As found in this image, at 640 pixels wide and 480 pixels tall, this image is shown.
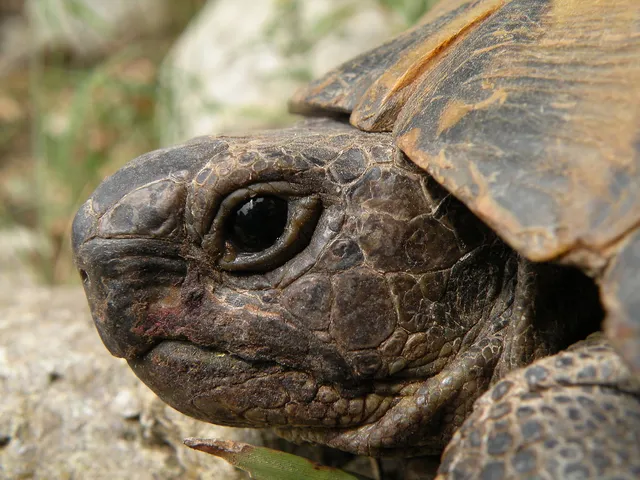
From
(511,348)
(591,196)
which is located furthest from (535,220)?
(511,348)

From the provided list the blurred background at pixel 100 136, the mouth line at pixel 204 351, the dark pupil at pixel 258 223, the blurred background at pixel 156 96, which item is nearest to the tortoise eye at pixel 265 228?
the dark pupil at pixel 258 223

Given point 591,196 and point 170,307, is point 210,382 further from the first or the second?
point 591,196

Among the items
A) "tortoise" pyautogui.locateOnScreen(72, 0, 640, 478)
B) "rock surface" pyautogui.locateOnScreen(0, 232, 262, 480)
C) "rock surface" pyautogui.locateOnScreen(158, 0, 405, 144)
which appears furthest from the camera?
"rock surface" pyautogui.locateOnScreen(158, 0, 405, 144)

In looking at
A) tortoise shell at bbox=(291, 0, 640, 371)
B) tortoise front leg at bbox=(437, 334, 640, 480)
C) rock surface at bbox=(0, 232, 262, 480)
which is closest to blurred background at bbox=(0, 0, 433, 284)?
rock surface at bbox=(0, 232, 262, 480)

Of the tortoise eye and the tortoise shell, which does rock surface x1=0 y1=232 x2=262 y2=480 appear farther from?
the tortoise shell

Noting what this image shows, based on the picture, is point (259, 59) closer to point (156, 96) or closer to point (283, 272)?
point (156, 96)
